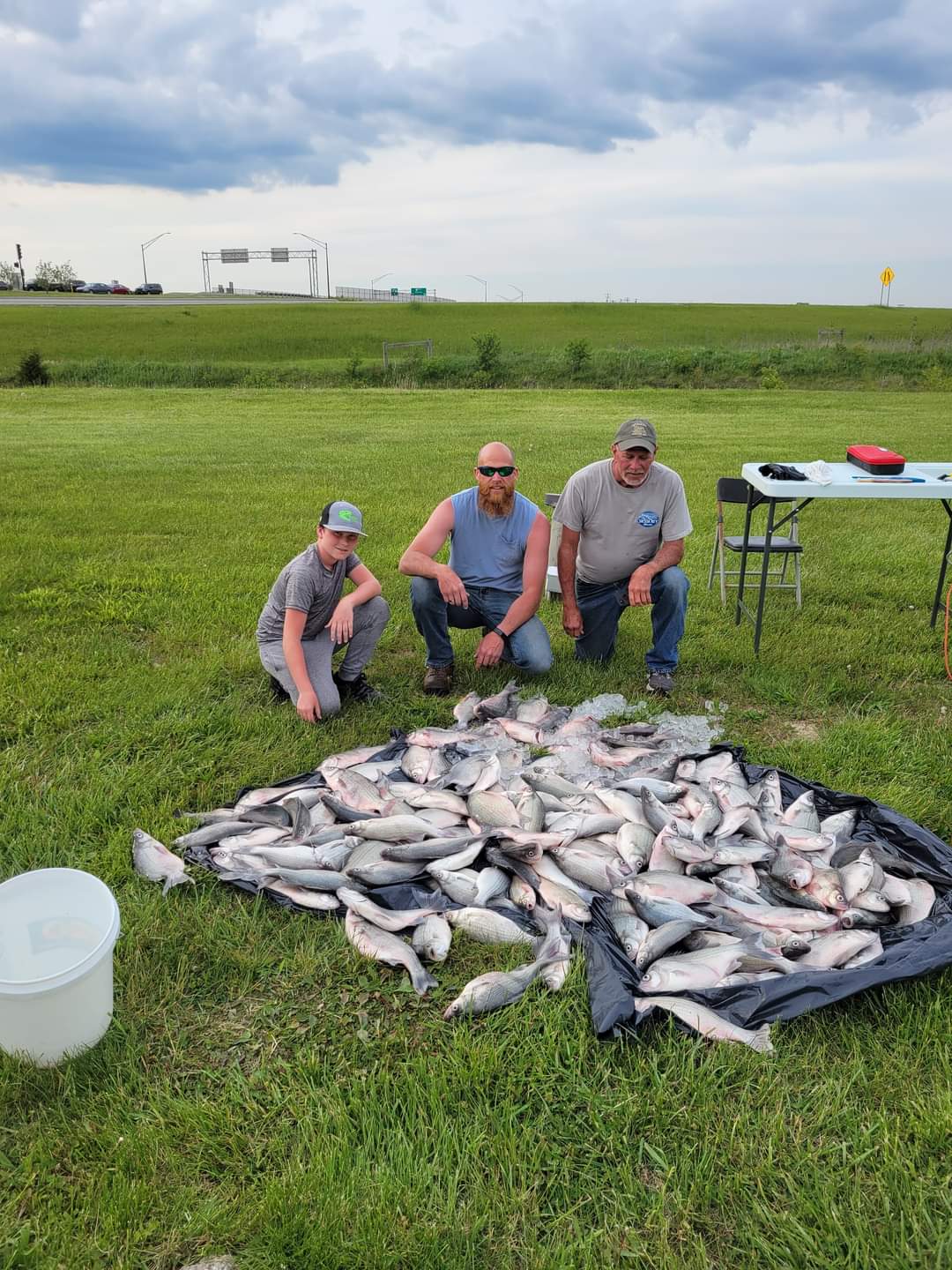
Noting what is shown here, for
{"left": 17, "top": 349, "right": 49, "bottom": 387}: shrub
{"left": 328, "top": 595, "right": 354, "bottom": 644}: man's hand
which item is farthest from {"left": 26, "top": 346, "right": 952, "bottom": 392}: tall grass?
{"left": 328, "top": 595, "right": 354, "bottom": 644}: man's hand

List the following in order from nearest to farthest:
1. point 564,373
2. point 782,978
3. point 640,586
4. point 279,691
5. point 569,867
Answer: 1. point 782,978
2. point 569,867
3. point 279,691
4. point 640,586
5. point 564,373

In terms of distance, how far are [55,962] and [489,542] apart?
3.32 meters

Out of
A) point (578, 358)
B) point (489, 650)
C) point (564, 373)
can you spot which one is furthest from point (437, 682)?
point (578, 358)

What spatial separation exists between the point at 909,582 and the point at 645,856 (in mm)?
5021

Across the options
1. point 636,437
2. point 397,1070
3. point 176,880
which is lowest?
point 397,1070

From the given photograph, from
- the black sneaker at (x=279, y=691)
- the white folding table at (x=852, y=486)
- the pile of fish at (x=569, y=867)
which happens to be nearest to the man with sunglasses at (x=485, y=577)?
the black sneaker at (x=279, y=691)

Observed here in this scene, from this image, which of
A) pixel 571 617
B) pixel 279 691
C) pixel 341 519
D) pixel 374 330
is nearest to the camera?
pixel 341 519

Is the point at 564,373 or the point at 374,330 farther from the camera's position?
the point at 374,330

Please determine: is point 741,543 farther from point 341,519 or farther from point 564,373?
point 564,373

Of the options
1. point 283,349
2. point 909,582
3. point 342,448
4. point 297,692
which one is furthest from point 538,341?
point 297,692

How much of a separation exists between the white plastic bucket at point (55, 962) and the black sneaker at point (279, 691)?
2.29 meters

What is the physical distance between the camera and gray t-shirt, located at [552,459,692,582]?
17.4 feet

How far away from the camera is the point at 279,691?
5.05m

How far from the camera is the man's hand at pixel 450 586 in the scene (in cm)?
510
